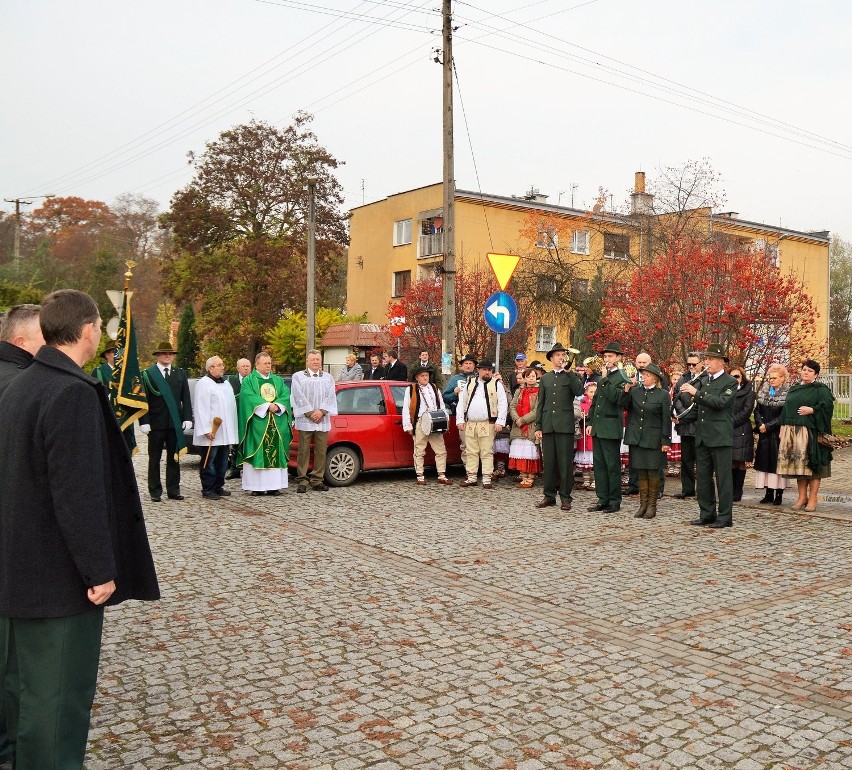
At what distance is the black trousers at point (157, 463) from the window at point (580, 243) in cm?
3508

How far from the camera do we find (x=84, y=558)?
3.41 meters

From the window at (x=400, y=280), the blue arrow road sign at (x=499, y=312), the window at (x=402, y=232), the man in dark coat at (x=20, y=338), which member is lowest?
the man in dark coat at (x=20, y=338)

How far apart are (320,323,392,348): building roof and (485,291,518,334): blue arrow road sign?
72.9 ft

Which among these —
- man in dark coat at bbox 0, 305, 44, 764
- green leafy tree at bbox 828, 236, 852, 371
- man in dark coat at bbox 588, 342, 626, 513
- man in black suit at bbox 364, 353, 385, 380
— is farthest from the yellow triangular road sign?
green leafy tree at bbox 828, 236, 852, 371

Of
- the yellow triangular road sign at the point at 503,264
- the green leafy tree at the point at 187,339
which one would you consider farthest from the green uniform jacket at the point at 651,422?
the green leafy tree at the point at 187,339

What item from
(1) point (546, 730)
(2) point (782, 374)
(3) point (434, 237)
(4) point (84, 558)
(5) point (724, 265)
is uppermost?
(3) point (434, 237)

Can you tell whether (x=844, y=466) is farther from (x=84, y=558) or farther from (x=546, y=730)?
(x=84, y=558)

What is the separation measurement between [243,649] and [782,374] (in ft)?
29.6

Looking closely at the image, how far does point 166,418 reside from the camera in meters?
12.4

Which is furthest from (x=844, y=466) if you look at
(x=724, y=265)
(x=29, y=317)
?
(x=29, y=317)

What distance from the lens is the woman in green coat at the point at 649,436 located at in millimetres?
11336

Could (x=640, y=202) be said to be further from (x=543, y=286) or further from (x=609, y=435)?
(x=609, y=435)

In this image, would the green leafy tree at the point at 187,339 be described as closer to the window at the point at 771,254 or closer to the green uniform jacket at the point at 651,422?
the window at the point at 771,254

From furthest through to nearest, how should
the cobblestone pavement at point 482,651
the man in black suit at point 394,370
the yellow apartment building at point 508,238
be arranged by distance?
the yellow apartment building at point 508,238, the man in black suit at point 394,370, the cobblestone pavement at point 482,651
